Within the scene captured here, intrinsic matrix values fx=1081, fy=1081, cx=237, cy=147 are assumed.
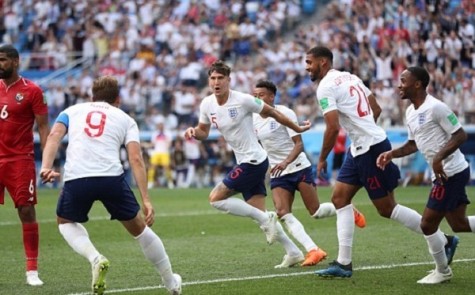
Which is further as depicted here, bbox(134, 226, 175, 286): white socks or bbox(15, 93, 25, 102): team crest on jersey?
bbox(15, 93, 25, 102): team crest on jersey

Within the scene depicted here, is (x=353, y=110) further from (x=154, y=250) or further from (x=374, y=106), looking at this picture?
(x=154, y=250)

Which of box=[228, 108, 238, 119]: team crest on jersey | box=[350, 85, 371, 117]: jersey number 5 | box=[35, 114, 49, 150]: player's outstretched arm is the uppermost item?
box=[350, 85, 371, 117]: jersey number 5

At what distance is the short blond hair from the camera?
9.59 m

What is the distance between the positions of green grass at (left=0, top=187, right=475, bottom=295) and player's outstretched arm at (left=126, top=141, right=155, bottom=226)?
1.44m

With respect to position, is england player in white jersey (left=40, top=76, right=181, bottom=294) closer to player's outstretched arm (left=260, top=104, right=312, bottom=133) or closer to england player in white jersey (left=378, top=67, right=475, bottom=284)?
player's outstretched arm (left=260, top=104, right=312, bottom=133)

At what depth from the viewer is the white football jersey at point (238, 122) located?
12352 mm

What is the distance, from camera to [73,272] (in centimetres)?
1225

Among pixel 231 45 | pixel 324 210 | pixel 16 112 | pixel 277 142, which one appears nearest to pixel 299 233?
pixel 324 210

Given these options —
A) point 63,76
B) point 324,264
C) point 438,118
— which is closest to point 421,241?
point 324,264

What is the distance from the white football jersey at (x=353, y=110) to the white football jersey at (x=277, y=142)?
72.1 inches

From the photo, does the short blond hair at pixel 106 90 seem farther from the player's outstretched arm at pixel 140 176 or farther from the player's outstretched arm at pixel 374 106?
the player's outstretched arm at pixel 374 106

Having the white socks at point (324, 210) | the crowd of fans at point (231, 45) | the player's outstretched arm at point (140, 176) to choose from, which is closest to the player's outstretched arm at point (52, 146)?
the player's outstretched arm at point (140, 176)

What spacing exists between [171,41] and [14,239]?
66.2 feet

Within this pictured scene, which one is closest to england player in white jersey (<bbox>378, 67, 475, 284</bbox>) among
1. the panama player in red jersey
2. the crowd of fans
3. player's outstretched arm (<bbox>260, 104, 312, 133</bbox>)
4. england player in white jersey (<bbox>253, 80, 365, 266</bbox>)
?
player's outstretched arm (<bbox>260, 104, 312, 133</bbox>)
